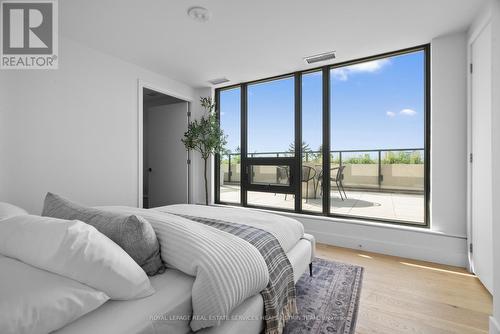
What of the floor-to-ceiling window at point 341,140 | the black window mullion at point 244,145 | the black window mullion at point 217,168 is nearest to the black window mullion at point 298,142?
the floor-to-ceiling window at point 341,140

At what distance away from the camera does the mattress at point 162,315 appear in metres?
0.75

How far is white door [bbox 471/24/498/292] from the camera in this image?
194cm

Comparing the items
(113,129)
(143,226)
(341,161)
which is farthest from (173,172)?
(143,226)

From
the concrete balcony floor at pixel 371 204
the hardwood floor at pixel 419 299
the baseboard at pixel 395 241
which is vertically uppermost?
the concrete balcony floor at pixel 371 204

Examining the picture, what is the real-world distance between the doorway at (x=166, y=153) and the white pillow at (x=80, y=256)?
11.4 ft

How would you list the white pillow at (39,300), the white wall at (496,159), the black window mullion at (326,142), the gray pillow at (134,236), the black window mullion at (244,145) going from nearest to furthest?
the white pillow at (39,300) → the gray pillow at (134,236) → the white wall at (496,159) → the black window mullion at (326,142) → the black window mullion at (244,145)

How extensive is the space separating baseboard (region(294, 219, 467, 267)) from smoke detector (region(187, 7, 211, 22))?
2.77 m

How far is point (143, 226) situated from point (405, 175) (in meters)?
3.17

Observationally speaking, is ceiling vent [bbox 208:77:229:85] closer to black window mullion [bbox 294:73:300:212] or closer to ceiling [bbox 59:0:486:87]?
ceiling [bbox 59:0:486:87]

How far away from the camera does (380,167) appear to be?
10.3 ft

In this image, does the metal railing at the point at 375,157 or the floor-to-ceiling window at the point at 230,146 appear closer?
the metal railing at the point at 375,157

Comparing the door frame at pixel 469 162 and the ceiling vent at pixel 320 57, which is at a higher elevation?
the ceiling vent at pixel 320 57

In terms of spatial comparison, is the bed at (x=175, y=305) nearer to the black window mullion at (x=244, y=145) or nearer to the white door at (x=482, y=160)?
the white door at (x=482, y=160)

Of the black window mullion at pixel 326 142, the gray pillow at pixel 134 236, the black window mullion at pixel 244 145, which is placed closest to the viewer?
the gray pillow at pixel 134 236
